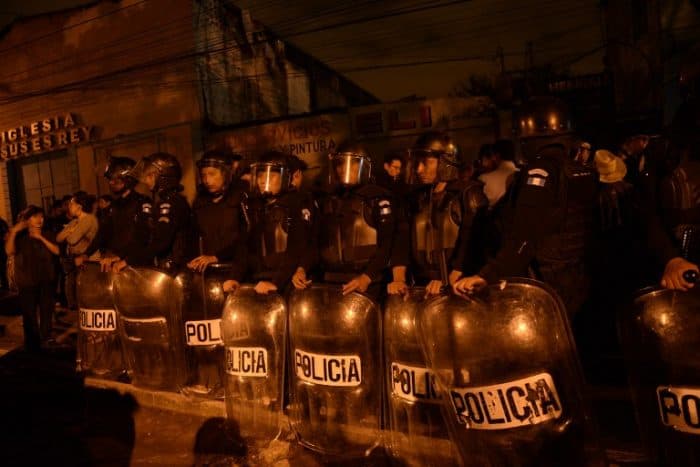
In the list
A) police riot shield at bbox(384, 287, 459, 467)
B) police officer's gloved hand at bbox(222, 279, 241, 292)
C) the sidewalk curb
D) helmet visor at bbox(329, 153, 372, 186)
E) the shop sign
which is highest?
the shop sign

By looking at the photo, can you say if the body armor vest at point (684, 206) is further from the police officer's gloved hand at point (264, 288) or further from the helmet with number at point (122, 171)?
the helmet with number at point (122, 171)

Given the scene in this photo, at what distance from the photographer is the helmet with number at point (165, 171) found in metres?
5.83

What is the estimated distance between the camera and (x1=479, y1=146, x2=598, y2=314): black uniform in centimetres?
→ 316

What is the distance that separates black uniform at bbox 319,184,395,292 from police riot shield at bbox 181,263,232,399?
1.17 metres

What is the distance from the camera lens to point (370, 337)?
3846 millimetres

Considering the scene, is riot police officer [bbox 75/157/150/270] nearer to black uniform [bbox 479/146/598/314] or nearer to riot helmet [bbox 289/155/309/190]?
riot helmet [bbox 289/155/309/190]

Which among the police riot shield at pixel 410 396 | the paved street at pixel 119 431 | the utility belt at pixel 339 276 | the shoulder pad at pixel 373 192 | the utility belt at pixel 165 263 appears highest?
the shoulder pad at pixel 373 192

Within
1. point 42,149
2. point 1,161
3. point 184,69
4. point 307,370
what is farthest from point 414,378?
point 1,161

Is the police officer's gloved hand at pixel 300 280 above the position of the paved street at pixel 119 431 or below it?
above

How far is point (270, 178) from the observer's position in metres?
4.86

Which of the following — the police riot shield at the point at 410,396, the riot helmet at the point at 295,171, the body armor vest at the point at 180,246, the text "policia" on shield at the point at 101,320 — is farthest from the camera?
the text "policia" on shield at the point at 101,320

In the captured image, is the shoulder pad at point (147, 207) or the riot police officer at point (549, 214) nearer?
the riot police officer at point (549, 214)

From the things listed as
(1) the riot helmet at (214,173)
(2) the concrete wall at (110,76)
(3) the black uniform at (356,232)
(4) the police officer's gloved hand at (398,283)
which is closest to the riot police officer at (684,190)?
(4) the police officer's gloved hand at (398,283)

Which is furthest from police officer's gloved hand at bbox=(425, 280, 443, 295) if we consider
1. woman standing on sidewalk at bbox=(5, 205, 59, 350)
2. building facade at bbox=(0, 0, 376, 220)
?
building facade at bbox=(0, 0, 376, 220)
